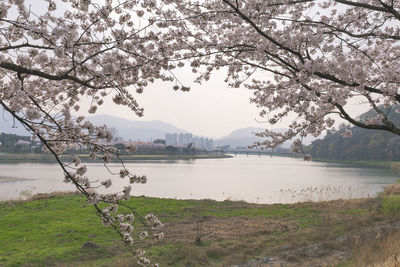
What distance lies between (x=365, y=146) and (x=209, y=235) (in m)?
87.4

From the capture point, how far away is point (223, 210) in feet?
52.3

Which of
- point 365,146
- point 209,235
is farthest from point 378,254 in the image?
point 365,146

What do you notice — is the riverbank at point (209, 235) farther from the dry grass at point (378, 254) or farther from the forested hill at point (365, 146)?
the forested hill at point (365, 146)

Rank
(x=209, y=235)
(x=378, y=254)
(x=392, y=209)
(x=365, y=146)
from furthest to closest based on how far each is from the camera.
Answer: (x=365, y=146), (x=392, y=209), (x=209, y=235), (x=378, y=254)

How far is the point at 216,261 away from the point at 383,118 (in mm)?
5983

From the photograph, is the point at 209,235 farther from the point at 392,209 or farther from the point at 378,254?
the point at 392,209

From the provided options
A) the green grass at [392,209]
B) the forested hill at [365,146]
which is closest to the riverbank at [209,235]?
the green grass at [392,209]

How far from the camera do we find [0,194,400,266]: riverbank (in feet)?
27.6

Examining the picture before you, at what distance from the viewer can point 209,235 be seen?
35.1 ft

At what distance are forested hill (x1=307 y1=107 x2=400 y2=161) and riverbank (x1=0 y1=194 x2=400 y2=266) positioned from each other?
61615mm

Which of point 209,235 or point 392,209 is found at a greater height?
point 392,209

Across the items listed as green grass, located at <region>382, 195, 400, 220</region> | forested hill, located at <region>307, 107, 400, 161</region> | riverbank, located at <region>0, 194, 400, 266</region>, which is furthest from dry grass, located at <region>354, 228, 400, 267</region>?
forested hill, located at <region>307, 107, 400, 161</region>

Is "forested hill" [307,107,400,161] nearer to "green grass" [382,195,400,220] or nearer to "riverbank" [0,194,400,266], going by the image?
"green grass" [382,195,400,220]

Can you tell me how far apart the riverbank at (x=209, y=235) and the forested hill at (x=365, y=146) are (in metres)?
61.6
